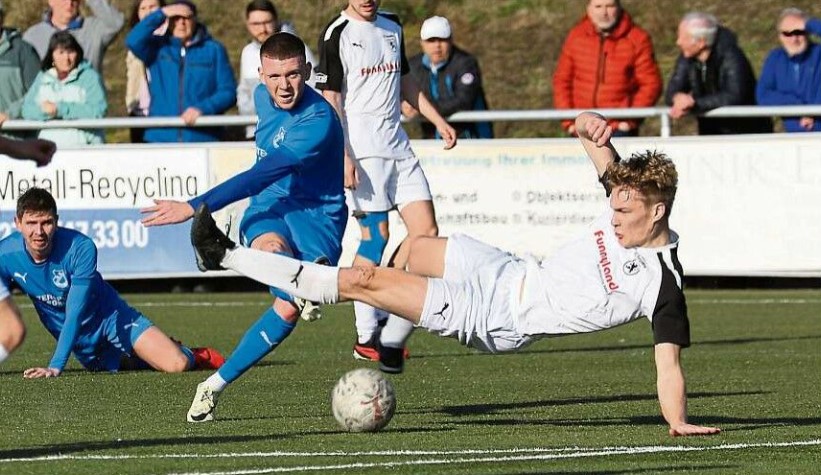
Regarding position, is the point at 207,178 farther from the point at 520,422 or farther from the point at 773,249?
the point at 520,422

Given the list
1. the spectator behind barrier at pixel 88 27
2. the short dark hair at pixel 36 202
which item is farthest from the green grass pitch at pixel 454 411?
the spectator behind barrier at pixel 88 27

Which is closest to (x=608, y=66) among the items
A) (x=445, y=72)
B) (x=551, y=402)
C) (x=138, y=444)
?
(x=445, y=72)

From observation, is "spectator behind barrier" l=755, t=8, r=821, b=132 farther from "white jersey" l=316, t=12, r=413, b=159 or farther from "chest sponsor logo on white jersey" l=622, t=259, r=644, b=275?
"chest sponsor logo on white jersey" l=622, t=259, r=644, b=275

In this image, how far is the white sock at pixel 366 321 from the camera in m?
12.4

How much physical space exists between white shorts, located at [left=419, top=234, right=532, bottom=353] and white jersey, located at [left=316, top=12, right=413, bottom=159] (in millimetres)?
4160

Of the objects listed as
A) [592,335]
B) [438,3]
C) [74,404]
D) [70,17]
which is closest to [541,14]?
[438,3]

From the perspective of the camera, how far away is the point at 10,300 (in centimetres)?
763

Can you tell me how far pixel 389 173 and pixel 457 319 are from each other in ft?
14.6

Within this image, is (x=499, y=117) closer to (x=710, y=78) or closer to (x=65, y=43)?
(x=710, y=78)

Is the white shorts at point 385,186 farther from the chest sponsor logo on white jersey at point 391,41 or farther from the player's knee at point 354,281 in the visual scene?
the player's knee at point 354,281

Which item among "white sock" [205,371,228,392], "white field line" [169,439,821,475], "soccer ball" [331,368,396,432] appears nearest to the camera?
"white field line" [169,439,821,475]

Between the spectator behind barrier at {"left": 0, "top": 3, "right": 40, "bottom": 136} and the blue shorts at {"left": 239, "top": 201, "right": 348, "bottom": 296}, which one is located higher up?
the spectator behind barrier at {"left": 0, "top": 3, "right": 40, "bottom": 136}

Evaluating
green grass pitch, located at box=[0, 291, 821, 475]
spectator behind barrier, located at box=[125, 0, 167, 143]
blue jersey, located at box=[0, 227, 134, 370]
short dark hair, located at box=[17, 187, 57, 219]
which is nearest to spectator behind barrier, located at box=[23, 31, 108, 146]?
spectator behind barrier, located at box=[125, 0, 167, 143]

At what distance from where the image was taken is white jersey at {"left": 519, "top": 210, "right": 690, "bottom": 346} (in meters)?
8.12
